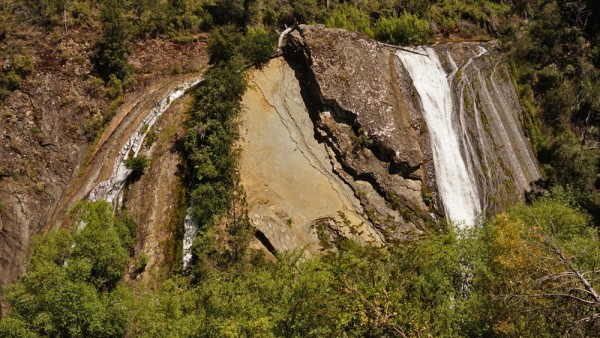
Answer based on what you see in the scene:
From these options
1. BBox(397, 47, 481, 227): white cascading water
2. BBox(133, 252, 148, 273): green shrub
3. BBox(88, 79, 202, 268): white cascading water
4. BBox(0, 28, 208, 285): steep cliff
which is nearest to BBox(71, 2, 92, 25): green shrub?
BBox(0, 28, 208, 285): steep cliff

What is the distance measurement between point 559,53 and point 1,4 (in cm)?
3810

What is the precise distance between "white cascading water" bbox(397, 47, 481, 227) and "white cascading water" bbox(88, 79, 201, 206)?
1358 cm

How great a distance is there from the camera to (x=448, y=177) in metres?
25.4

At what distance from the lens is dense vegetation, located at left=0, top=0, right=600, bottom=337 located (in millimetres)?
12508

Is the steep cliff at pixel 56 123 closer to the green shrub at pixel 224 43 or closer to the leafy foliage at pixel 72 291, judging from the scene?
the green shrub at pixel 224 43

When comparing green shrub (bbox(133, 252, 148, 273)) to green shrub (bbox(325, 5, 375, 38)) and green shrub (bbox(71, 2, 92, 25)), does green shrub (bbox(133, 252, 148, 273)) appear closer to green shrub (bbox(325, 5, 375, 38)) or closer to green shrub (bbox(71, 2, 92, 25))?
green shrub (bbox(71, 2, 92, 25))

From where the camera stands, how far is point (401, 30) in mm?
32188

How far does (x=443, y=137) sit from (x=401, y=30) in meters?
9.56

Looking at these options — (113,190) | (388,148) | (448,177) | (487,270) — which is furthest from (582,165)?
(113,190)

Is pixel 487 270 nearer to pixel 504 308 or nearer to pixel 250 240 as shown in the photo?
pixel 504 308

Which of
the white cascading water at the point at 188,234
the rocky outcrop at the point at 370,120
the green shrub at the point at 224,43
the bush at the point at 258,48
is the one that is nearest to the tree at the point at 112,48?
the green shrub at the point at 224,43

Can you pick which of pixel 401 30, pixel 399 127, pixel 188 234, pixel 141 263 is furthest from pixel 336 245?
pixel 401 30

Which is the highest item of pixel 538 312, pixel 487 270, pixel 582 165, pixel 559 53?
pixel 559 53

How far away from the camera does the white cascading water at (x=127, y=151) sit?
2231 cm
